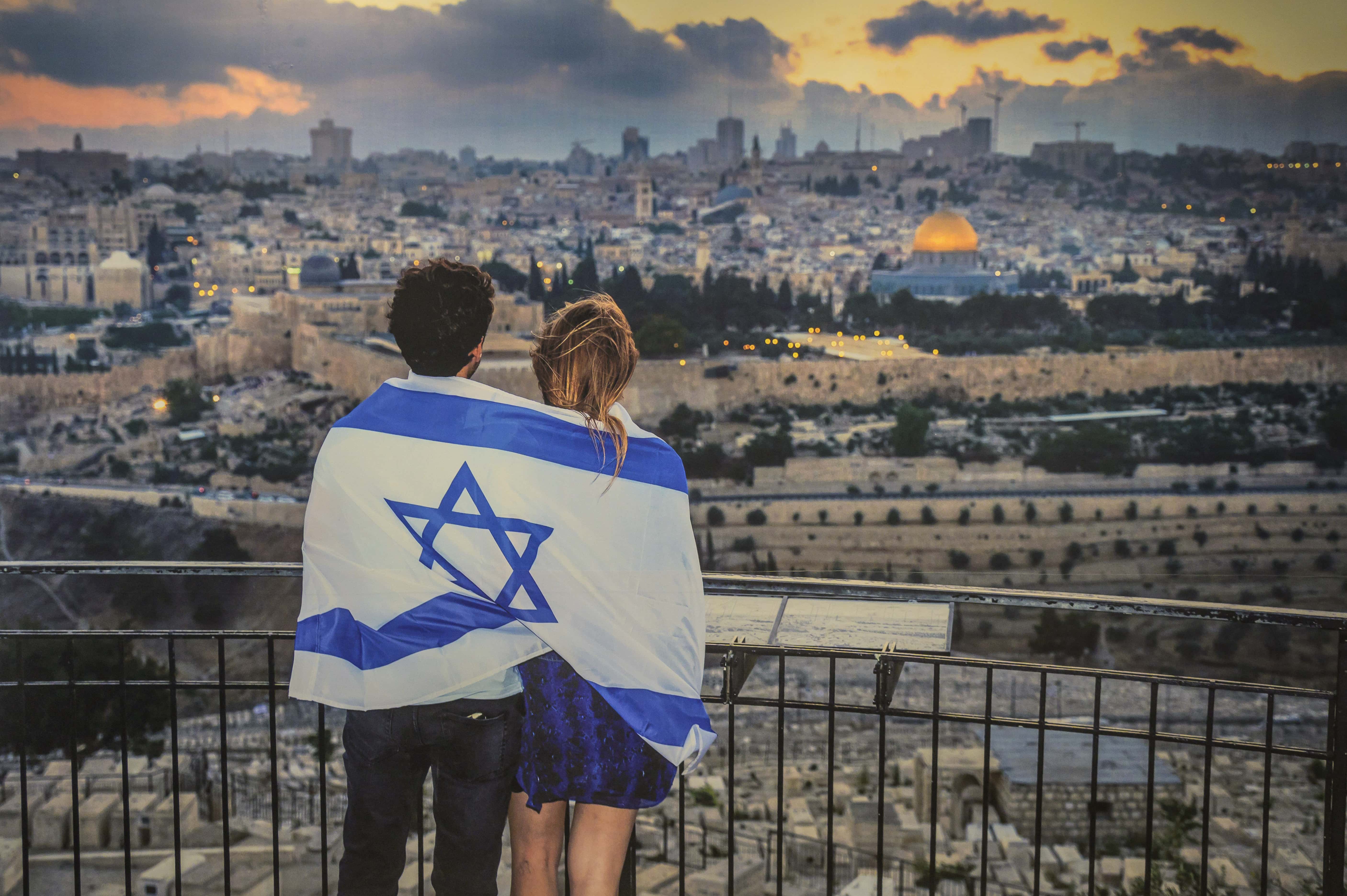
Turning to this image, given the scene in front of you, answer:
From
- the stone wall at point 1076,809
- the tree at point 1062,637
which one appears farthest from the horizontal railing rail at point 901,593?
the tree at point 1062,637

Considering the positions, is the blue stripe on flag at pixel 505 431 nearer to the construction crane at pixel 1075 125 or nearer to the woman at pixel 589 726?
the woman at pixel 589 726

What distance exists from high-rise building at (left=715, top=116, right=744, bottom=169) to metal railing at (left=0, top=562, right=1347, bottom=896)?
26822mm

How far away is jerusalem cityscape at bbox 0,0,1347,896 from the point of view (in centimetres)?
286

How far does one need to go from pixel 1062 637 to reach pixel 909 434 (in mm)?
6084

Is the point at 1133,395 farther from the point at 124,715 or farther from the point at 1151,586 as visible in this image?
the point at 124,715

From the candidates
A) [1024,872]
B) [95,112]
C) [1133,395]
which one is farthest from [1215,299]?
[95,112]

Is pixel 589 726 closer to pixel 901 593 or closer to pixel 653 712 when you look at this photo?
pixel 653 712

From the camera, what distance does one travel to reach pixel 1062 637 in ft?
37.2

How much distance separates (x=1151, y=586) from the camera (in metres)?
15.0

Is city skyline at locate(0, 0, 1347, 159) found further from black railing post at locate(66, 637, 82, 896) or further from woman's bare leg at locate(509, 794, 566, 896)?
woman's bare leg at locate(509, 794, 566, 896)

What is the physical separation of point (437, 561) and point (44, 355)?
22.7 meters

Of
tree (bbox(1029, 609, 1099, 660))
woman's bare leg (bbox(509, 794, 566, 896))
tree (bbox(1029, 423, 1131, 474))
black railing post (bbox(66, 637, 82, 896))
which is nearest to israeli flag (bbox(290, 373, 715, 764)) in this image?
woman's bare leg (bbox(509, 794, 566, 896))

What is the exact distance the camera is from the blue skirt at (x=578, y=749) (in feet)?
2.95

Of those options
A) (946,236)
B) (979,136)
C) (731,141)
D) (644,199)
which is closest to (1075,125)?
(979,136)
